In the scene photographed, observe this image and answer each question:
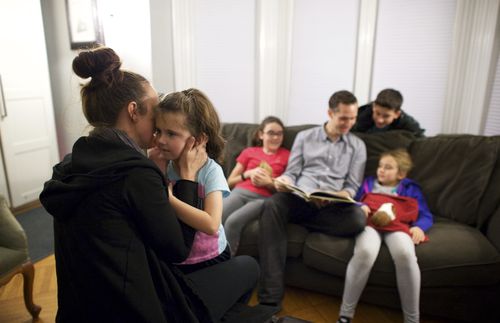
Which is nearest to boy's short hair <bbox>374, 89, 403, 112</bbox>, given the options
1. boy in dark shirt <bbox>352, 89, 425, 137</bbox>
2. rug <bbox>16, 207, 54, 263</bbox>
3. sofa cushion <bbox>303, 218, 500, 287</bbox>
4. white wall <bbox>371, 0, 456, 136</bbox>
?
boy in dark shirt <bbox>352, 89, 425, 137</bbox>

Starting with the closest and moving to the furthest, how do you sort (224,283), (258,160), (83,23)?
(224,283) < (258,160) < (83,23)

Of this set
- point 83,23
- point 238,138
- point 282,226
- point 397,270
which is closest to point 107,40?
point 83,23

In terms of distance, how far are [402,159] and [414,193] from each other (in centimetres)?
20

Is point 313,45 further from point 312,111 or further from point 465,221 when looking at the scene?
point 465,221

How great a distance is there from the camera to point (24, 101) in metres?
2.83

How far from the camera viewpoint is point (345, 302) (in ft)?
5.17

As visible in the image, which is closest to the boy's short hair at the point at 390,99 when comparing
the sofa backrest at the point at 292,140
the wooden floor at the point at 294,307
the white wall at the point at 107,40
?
the sofa backrest at the point at 292,140

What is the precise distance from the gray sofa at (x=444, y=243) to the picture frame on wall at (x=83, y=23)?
1547mm

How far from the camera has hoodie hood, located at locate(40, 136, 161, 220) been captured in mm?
700

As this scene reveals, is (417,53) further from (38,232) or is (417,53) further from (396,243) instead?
(38,232)

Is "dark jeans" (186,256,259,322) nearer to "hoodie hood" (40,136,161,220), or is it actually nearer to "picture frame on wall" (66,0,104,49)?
"hoodie hood" (40,136,161,220)

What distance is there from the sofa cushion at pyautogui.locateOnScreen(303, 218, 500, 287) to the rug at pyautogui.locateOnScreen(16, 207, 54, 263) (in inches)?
71.1

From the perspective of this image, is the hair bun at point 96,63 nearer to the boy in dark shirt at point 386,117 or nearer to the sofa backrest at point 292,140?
the sofa backrest at point 292,140

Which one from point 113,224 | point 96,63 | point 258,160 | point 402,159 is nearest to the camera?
point 113,224
